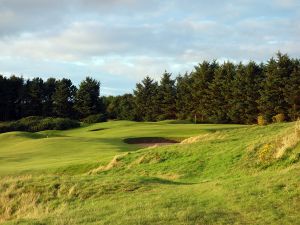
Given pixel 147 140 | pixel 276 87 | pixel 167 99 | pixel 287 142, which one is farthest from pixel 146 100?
pixel 287 142

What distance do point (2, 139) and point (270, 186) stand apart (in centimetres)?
4246

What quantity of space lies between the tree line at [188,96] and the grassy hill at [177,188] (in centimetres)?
4085

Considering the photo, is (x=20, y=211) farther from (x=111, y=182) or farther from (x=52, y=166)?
(x=52, y=166)

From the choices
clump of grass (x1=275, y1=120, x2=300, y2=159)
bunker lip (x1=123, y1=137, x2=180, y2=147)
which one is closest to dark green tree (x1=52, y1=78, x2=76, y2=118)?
bunker lip (x1=123, y1=137, x2=180, y2=147)

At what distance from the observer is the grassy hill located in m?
9.91

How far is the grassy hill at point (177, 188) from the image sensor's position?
991cm

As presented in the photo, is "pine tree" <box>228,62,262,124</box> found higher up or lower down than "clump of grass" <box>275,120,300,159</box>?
higher up

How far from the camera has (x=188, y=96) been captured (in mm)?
80562

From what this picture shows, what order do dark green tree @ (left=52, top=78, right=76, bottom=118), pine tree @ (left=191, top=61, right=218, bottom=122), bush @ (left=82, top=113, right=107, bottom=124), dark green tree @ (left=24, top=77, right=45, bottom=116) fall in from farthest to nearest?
dark green tree @ (left=24, top=77, right=45, bottom=116) < dark green tree @ (left=52, top=78, right=76, bottom=118) < bush @ (left=82, top=113, right=107, bottom=124) < pine tree @ (left=191, top=61, right=218, bottom=122)

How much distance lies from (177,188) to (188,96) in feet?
222

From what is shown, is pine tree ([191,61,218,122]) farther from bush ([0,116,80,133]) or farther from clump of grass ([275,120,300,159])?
clump of grass ([275,120,300,159])

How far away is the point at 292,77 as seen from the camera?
62.8 m

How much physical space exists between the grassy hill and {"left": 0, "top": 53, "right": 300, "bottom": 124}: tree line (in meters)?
40.9

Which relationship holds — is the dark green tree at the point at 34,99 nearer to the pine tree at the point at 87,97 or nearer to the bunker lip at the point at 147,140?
the pine tree at the point at 87,97
